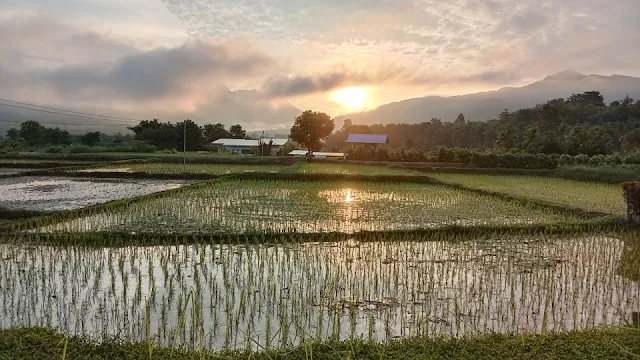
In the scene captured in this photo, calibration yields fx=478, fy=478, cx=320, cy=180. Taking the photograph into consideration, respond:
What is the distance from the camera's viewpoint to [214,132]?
61.2m

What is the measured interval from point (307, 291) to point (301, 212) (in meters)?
5.71

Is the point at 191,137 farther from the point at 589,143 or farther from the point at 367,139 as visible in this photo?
the point at 589,143

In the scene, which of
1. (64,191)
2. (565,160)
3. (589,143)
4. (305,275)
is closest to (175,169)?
(64,191)

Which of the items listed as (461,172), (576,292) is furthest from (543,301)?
(461,172)

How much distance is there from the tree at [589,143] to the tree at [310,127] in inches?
858

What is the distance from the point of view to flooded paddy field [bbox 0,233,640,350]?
4465 mm

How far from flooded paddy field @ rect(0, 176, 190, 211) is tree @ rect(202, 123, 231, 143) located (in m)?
41.4

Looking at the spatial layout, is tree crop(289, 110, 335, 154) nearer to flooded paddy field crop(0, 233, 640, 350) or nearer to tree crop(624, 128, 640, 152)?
tree crop(624, 128, 640, 152)

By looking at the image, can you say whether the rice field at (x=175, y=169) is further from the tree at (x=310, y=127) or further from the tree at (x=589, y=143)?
the tree at (x=589, y=143)

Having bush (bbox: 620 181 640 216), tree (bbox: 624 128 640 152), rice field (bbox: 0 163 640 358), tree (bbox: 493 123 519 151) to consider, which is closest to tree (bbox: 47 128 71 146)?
tree (bbox: 493 123 519 151)

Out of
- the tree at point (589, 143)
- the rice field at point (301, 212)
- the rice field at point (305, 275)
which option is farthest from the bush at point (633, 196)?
the tree at point (589, 143)

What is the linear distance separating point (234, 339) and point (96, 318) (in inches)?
56.9

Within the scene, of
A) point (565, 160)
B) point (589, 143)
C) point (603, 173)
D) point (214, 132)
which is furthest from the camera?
point (214, 132)

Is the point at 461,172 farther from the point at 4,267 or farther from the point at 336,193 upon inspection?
the point at 4,267
